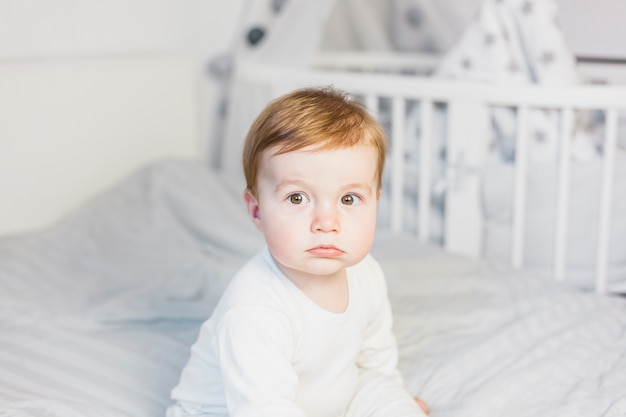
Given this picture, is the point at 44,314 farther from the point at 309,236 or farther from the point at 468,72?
the point at 468,72

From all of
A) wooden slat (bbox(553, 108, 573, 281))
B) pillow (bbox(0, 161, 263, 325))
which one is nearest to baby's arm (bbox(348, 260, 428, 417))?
pillow (bbox(0, 161, 263, 325))

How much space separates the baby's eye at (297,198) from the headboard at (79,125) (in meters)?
1.17

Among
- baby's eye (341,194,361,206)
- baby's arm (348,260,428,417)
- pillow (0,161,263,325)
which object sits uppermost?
baby's eye (341,194,361,206)

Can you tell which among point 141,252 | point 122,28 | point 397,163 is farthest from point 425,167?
point 122,28

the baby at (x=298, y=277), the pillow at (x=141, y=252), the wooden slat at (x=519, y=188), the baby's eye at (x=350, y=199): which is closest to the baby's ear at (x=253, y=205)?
the baby at (x=298, y=277)

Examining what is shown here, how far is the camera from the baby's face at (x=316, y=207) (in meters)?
0.96

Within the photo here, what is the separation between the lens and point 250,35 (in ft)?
7.97

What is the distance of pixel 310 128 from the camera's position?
37.9 inches

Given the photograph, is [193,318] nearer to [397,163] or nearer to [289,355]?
[289,355]

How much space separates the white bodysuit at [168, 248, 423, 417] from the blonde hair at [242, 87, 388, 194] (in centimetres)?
14

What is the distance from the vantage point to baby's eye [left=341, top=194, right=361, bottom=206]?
993 millimetres

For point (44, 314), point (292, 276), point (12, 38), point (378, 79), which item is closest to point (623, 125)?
point (378, 79)

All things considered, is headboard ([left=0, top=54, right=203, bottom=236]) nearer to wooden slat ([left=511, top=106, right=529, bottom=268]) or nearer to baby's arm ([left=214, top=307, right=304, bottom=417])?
wooden slat ([left=511, top=106, right=529, bottom=268])

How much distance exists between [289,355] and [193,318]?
0.55m
